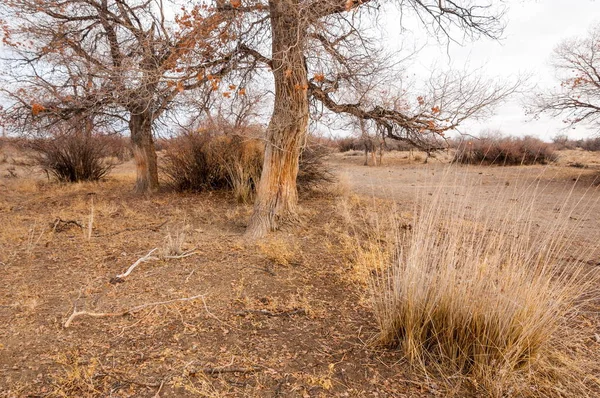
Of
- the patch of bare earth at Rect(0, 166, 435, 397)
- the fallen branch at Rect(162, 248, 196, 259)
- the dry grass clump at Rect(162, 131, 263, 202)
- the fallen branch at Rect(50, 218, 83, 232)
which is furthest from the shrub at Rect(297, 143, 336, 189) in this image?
the fallen branch at Rect(50, 218, 83, 232)

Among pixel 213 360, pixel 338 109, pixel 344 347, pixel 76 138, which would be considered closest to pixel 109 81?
pixel 338 109

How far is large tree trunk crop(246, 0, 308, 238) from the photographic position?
440 cm

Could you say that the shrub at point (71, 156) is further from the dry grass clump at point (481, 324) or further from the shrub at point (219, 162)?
the dry grass clump at point (481, 324)

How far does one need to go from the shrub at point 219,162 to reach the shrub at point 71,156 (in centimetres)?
387

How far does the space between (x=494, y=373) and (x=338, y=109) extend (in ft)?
14.2

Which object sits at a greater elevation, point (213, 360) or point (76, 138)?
point (76, 138)

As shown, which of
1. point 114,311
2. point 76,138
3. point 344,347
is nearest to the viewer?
point 344,347

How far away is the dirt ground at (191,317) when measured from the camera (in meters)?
2.03

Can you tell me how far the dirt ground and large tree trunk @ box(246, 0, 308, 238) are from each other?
0.33m

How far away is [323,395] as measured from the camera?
193 cm

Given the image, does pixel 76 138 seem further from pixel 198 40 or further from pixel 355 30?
pixel 355 30

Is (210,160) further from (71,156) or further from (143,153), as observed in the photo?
(71,156)

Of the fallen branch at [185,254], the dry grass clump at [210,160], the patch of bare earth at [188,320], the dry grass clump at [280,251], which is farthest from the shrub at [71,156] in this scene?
the dry grass clump at [280,251]

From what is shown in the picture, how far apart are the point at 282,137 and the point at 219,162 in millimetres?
4008
